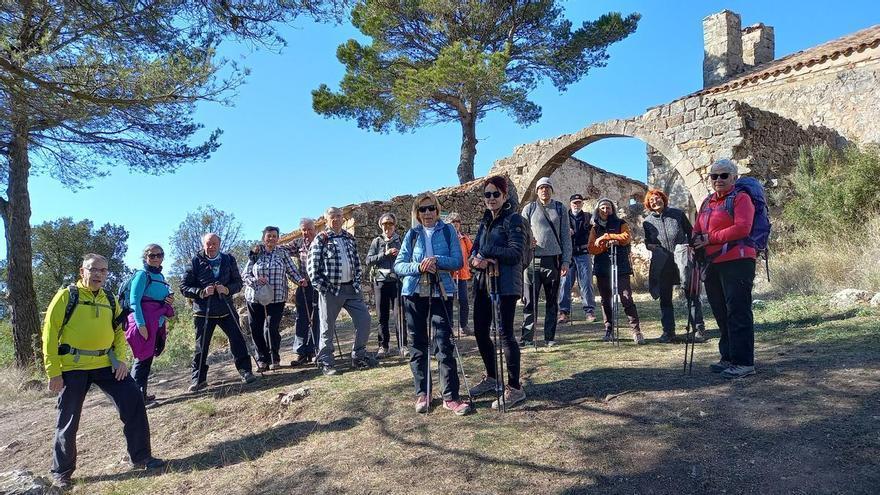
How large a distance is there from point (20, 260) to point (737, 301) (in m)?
10.4

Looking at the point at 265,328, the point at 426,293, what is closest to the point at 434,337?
the point at 426,293

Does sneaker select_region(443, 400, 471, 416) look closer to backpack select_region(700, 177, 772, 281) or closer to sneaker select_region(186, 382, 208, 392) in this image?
backpack select_region(700, 177, 772, 281)

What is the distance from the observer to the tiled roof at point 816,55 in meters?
11.5

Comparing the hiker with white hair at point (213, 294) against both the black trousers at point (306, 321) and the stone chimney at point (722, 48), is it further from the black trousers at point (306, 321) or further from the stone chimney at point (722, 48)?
the stone chimney at point (722, 48)

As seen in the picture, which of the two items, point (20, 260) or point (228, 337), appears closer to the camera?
point (228, 337)

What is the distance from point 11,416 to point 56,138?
4513 millimetres

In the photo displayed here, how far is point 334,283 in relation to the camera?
5.39 meters

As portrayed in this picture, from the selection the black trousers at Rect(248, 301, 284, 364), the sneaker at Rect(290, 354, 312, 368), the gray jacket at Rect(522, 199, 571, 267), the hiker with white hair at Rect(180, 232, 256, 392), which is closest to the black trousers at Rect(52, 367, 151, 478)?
the hiker with white hair at Rect(180, 232, 256, 392)

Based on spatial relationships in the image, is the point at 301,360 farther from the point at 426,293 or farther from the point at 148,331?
the point at 426,293


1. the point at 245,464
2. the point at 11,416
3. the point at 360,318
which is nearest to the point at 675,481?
the point at 245,464

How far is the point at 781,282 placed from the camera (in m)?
8.14

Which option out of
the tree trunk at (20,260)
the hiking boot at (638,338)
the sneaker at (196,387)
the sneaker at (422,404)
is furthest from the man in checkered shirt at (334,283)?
the tree trunk at (20,260)

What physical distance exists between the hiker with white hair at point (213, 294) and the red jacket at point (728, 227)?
4450 millimetres

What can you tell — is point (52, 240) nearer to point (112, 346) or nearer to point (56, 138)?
point (56, 138)
